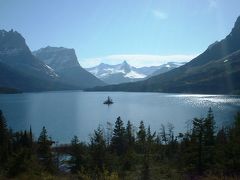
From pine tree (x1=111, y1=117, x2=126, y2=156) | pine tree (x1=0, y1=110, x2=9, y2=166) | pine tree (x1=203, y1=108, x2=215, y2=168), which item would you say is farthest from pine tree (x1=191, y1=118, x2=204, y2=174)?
pine tree (x1=0, y1=110, x2=9, y2=166)

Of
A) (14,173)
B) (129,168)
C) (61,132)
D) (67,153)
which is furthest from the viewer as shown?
(61,132)

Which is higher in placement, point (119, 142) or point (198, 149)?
point (198, 149)

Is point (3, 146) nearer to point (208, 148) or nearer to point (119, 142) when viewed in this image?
point (119, 142)

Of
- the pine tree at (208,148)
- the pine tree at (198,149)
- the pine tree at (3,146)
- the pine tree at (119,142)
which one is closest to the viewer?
the pine tree at (208,148)

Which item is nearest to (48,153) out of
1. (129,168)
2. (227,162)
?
(129,168)

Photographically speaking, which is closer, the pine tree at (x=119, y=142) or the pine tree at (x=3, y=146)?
the pine tree at (x=3, y=146)

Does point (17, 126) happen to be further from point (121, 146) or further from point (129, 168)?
point (129, 168)

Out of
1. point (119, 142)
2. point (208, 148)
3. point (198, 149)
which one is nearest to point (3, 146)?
point (119, 142)

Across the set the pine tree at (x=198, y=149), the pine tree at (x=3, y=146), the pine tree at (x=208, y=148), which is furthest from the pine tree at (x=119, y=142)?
the pine tree at (x=198, y=149)

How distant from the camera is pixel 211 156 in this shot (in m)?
61.9

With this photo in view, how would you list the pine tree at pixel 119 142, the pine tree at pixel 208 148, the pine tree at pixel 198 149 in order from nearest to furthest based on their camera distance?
the pine tree at pixel 208 148 → the pine tree at pixel 198 149 → the pine tree at pixel 119 142

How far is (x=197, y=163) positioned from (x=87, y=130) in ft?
404

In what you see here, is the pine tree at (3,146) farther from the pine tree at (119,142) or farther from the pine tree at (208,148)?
the pine tree at (208,148)

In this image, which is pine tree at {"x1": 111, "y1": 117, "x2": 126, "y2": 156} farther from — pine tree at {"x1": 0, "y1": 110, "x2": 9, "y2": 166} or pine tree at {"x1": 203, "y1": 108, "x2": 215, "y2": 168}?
pine tree at {"x1": 203, "y1": 108, "x2": 215, "y2": 168}
